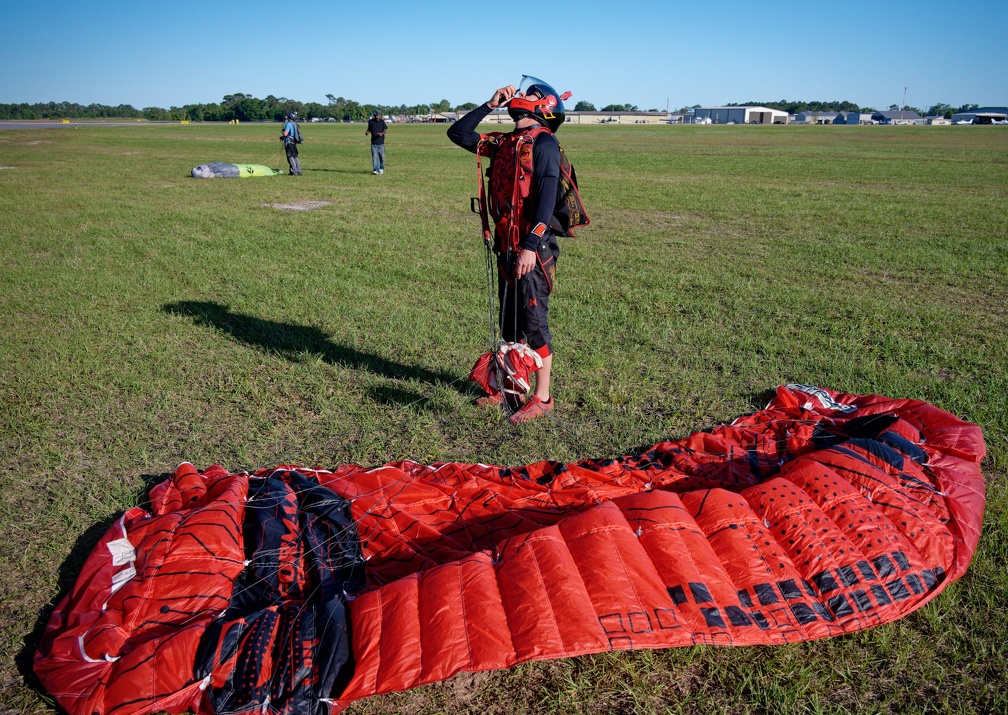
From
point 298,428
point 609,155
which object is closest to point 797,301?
point 298,428

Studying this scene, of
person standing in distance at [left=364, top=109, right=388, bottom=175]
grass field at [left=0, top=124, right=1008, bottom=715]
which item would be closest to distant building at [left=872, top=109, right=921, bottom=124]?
person standing in distance at [left=364, top=109, right=388, bottom=175]

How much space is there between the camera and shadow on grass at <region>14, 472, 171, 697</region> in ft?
8.21

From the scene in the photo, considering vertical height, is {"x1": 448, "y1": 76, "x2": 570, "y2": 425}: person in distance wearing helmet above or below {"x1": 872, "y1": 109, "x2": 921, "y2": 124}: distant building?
→ below

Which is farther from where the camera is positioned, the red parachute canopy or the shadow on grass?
the shadow on grass

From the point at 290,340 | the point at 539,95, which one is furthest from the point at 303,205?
the point at 539,95

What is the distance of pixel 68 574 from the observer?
2.98 meters

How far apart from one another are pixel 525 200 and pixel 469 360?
1720 mm

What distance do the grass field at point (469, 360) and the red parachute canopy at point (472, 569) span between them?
20 centimetres

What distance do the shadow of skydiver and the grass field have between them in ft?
0.11

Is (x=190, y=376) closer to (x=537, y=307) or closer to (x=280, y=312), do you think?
(x=280, y=312)

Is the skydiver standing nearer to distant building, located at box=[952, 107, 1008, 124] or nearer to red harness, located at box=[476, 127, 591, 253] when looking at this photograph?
red harness, located at box=[476, 127, 591, 253]

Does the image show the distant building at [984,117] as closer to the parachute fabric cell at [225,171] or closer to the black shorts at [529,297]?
the parachute fabric cell at [225,171]

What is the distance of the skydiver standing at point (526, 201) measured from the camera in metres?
3.89

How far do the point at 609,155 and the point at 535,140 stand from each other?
22.6 meters
